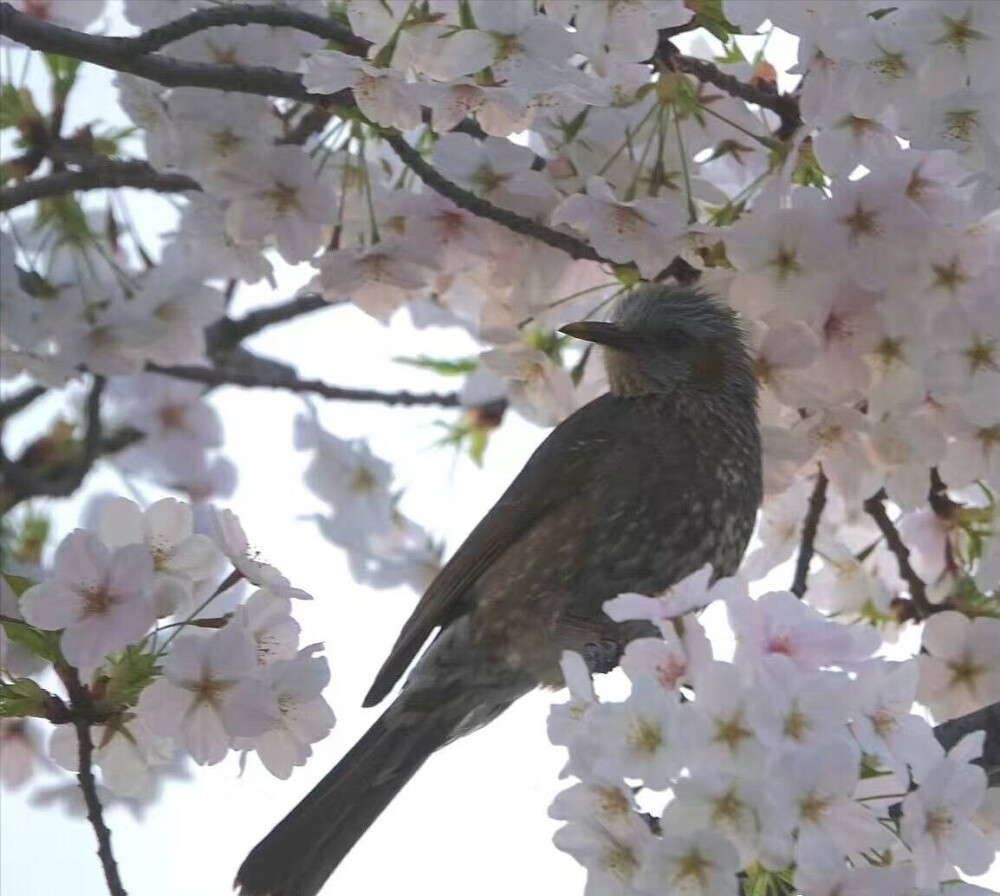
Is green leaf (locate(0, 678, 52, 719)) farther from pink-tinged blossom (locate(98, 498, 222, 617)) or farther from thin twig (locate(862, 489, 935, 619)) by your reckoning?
thin twig (locate(862, 489, 935, 619))

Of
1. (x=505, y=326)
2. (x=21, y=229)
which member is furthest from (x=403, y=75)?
(x=21, y=229)

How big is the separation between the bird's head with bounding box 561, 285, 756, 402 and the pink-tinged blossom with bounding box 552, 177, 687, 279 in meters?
0.48

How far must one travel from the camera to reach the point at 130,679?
81.7 inches

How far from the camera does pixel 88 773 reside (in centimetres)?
207

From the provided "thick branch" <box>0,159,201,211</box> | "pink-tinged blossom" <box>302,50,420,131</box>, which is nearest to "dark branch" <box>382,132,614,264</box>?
"pink-tinged blossom" <box>302,50,420,131</box>

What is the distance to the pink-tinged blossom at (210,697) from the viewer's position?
195 centimetres

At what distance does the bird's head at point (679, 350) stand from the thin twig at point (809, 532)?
224 mm

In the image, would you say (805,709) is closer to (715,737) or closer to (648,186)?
(715,737)

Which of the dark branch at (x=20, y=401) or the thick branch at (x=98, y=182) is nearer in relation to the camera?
the thick branch at (x=98, y=182)

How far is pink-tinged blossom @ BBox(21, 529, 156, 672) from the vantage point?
1.93 meters

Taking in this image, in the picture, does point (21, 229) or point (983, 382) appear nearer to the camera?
point (983, 382)

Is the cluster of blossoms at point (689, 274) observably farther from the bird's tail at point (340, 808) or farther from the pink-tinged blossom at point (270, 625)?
the bird's tail at point (340, 808)


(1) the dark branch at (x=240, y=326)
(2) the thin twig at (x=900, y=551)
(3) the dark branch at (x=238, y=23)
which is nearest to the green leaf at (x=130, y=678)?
(3) the dark branch at (x=238, y=23)

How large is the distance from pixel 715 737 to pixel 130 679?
0.82 metres
